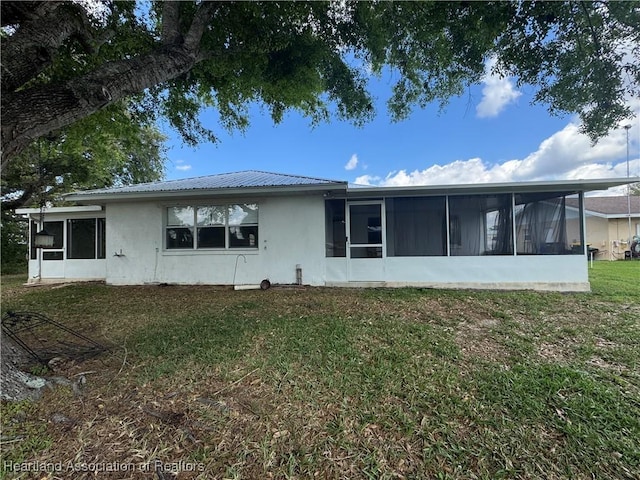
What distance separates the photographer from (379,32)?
4.74m

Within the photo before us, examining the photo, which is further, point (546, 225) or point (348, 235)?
point (348, 235)

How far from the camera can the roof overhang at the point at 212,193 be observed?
806cm

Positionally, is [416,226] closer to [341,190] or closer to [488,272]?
[488,272]

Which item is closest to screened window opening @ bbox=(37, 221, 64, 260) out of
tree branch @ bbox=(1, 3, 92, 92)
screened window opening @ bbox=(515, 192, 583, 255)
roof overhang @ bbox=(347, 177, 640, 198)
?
tree branch @ bbox=(1, 3, 92, 92)

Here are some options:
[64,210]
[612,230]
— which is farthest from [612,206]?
[64,210]

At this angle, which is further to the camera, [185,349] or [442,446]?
[185,349]

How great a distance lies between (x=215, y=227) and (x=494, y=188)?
756cm

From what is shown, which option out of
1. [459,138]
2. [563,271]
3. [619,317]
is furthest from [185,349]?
[459,138]

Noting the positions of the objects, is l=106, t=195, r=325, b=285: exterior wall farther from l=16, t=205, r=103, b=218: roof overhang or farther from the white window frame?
l=16, t=205, r=103, b=218: roof overhang

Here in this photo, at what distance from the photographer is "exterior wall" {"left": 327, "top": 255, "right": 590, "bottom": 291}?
790cm

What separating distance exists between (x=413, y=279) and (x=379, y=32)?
588 cm

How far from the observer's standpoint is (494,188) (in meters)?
7.97

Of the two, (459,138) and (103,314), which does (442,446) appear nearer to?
(103,314)

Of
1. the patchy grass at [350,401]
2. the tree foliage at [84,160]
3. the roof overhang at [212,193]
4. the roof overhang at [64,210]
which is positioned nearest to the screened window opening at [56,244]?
the roof overhang at [64,210]
